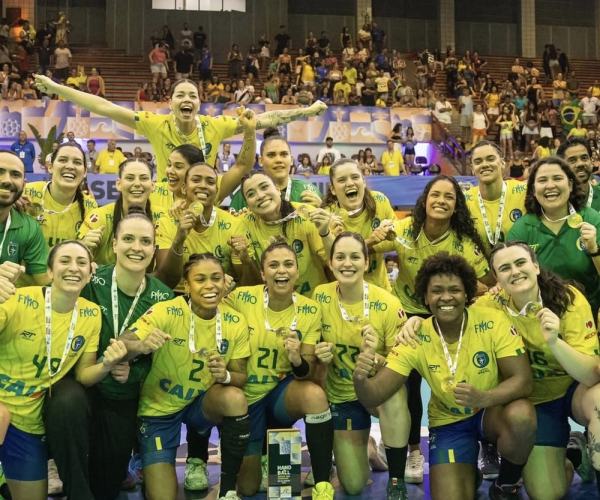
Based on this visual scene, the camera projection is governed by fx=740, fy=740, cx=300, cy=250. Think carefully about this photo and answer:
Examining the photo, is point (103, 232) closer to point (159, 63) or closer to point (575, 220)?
point (575, 220)

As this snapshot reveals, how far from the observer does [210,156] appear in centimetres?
749

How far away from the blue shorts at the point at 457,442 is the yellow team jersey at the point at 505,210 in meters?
1.68

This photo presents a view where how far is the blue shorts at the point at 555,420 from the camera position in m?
5.52

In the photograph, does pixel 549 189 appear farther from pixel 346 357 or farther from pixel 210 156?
pixel 210 156

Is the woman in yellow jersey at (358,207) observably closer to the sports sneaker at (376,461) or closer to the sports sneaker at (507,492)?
the sports sneaker at (376,461)

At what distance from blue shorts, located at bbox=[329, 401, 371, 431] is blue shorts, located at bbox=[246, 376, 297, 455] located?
1.27ft

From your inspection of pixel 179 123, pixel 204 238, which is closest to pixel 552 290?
pixel 204 238

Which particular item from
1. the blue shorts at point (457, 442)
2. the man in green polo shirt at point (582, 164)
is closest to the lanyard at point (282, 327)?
the blue shorts at point (457, 442)

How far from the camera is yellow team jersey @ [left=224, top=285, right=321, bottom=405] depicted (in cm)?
570

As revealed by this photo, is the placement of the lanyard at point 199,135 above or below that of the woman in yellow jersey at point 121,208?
above

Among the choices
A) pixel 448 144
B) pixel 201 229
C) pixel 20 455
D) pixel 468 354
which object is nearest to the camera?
pixel 20 455

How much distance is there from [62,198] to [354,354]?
296 centimetres

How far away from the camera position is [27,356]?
5.11 meters

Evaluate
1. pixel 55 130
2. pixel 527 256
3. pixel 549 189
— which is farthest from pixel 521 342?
pixel 55 130
